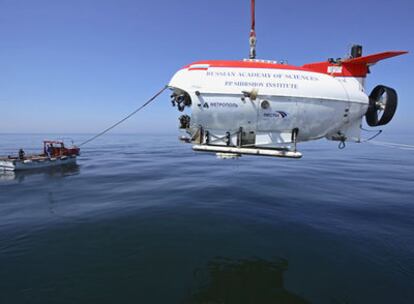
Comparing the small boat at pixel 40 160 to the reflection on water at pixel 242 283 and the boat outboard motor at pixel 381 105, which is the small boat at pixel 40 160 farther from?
the boat outboard motor at pixel 381 105

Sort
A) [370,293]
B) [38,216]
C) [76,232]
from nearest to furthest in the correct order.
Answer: [370,293]
[76,232]
[38,216]

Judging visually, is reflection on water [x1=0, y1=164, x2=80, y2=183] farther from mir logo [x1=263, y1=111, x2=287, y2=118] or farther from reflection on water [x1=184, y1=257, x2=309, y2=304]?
mir logo [x1=263, y1=111, x2=287, y2=118]

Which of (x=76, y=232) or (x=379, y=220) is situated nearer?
(x=76, y=232)

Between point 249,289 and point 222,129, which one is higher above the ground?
point 222,129

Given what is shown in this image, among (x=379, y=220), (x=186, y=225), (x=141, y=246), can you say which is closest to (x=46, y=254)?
(x=141, y=246)

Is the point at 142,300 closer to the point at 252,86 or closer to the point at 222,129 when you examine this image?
the point at 222,129

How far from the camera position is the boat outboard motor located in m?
6.38

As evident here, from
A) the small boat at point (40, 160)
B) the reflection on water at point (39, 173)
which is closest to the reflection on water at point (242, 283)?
the reflection on water at point (39, 173)

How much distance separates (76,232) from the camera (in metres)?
10.1

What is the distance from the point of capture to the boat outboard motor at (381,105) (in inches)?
251

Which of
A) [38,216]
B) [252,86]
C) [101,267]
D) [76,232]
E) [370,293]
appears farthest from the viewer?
[38,216]

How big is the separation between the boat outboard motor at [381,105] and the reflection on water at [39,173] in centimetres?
2854

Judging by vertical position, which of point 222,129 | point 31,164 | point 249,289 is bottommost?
point 249,289

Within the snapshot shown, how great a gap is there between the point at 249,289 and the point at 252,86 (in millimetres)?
6452
